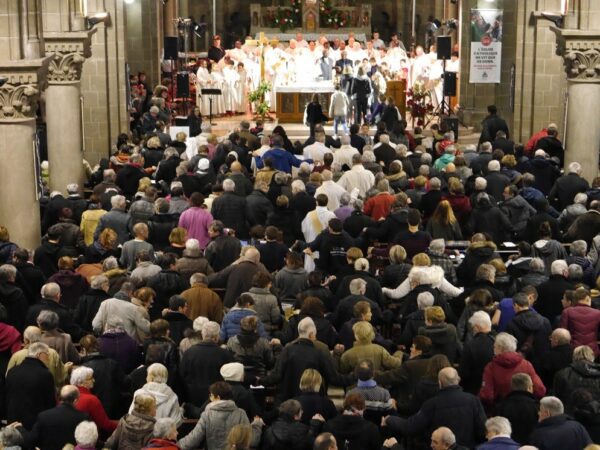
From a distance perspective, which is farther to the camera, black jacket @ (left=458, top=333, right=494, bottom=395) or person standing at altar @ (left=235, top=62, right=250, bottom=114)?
person standing at altar @ (left=235, top=62, right=250, bottom=114)

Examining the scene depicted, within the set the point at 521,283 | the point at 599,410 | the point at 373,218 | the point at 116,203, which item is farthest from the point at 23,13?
the point at 599,410

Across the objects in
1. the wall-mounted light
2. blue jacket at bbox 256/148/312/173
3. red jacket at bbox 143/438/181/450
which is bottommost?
red jacket at bbox 143/438/181/450

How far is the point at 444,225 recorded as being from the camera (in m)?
20.2

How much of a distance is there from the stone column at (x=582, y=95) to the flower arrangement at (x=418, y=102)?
11407mm

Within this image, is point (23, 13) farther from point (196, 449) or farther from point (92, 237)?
point (196, 449)

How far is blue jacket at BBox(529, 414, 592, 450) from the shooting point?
501 inches

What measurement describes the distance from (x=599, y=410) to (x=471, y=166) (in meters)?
12.5

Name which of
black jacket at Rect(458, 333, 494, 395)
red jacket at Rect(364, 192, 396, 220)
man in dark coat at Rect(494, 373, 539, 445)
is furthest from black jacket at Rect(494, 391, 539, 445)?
red jacket at Rect(364, 192, 396, 220)

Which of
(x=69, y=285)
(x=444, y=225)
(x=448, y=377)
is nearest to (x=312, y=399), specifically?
(x=448, y=377)

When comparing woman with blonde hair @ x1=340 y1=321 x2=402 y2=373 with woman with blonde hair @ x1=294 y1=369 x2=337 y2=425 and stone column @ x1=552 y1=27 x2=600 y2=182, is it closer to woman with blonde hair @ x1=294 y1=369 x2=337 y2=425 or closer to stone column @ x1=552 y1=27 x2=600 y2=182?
woman with blonde hair @ x1=294 y1=369 x2=337 y2=425

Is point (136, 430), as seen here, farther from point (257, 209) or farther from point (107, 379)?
point (257, 209)

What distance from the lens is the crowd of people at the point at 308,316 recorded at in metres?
13.2

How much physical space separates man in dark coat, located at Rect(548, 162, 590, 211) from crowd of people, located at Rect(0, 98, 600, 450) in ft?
0.13

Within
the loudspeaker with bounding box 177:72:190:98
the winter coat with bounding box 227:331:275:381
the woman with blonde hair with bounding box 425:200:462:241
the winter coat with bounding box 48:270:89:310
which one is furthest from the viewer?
the loudspeaker with bounding box 177:72:190:98
